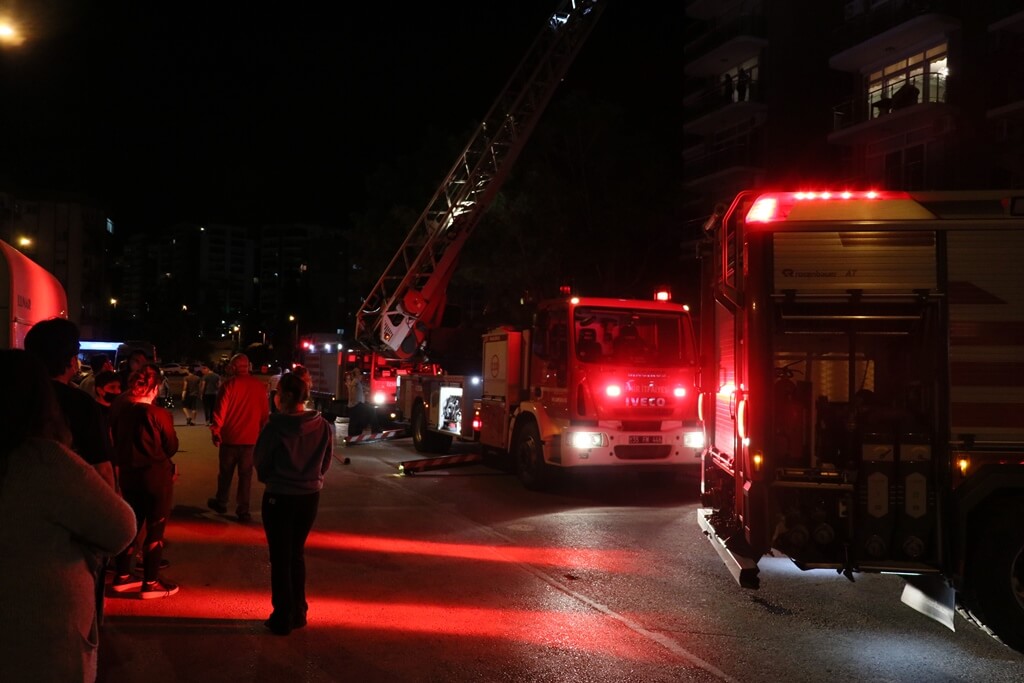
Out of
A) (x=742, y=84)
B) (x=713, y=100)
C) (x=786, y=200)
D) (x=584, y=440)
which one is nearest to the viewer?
(x=786, y=200)

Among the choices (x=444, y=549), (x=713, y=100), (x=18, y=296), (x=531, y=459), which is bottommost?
(x=444, y=549)

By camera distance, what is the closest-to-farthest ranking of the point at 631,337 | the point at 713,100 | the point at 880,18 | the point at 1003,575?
the point at 1003,575, the point at 631,337, the point at 880,18, the point at 713,100

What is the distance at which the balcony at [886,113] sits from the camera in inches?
946

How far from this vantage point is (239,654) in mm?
5500

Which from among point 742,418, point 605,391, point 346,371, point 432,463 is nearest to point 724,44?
point 346,371

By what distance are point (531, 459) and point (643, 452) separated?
5.36 ft

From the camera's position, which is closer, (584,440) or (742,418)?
(742,418)

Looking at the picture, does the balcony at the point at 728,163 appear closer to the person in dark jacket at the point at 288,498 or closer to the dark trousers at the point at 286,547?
the person in dark jacket at the point at 288,498

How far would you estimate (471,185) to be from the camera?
778 inches

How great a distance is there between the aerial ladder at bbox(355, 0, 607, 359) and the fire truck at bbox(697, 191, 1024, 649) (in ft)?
44.9

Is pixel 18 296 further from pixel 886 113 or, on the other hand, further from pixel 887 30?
pixel 887 30

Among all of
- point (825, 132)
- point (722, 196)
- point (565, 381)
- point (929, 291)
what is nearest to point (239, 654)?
point (929, 291)

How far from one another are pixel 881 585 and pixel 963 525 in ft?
6.45

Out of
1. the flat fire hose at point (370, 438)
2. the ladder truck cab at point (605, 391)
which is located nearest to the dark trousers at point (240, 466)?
the ladder truck cab at point (605, 391)
